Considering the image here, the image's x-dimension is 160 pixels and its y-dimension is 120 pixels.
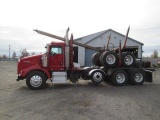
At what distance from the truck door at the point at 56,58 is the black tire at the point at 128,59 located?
4113 mm

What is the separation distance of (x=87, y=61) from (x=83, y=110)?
27.6 m

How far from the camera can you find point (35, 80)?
1308 centimetres

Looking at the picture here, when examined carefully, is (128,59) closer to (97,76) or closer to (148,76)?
(148,76)

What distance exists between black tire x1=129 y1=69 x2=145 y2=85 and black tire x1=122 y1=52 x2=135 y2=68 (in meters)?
0.48

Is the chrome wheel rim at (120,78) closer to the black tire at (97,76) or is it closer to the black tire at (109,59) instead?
the black tire at (109,59)

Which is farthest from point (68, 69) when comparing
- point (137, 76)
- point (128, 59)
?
point (137, 76)

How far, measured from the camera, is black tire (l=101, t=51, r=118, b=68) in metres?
14.7

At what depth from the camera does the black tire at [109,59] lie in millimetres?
14706

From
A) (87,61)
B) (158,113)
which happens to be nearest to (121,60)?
(158,113)

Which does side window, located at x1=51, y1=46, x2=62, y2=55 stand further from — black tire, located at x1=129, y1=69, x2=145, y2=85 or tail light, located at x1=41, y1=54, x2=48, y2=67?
black tire, located at x1=129, y1=69, x2=145, y2=85

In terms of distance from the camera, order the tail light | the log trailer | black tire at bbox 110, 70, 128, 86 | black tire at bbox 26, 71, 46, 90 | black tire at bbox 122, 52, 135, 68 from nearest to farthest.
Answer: black tire at bbox 26, 71, 46, 90, the log trailer, the tail light, black tire at bbox 110, 70, 128, 86, black tire at bbox 122, 52, 135, 68

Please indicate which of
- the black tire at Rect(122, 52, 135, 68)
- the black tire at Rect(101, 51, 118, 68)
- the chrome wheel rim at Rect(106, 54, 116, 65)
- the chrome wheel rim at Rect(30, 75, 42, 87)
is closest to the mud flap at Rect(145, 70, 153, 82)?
the black tire at Rect(122, 52, 135, 68)

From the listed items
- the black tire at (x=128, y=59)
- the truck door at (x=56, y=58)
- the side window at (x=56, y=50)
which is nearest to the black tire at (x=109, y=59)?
the black tire at (x=128, y=59)

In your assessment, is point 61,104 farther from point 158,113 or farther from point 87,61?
point 87,61
